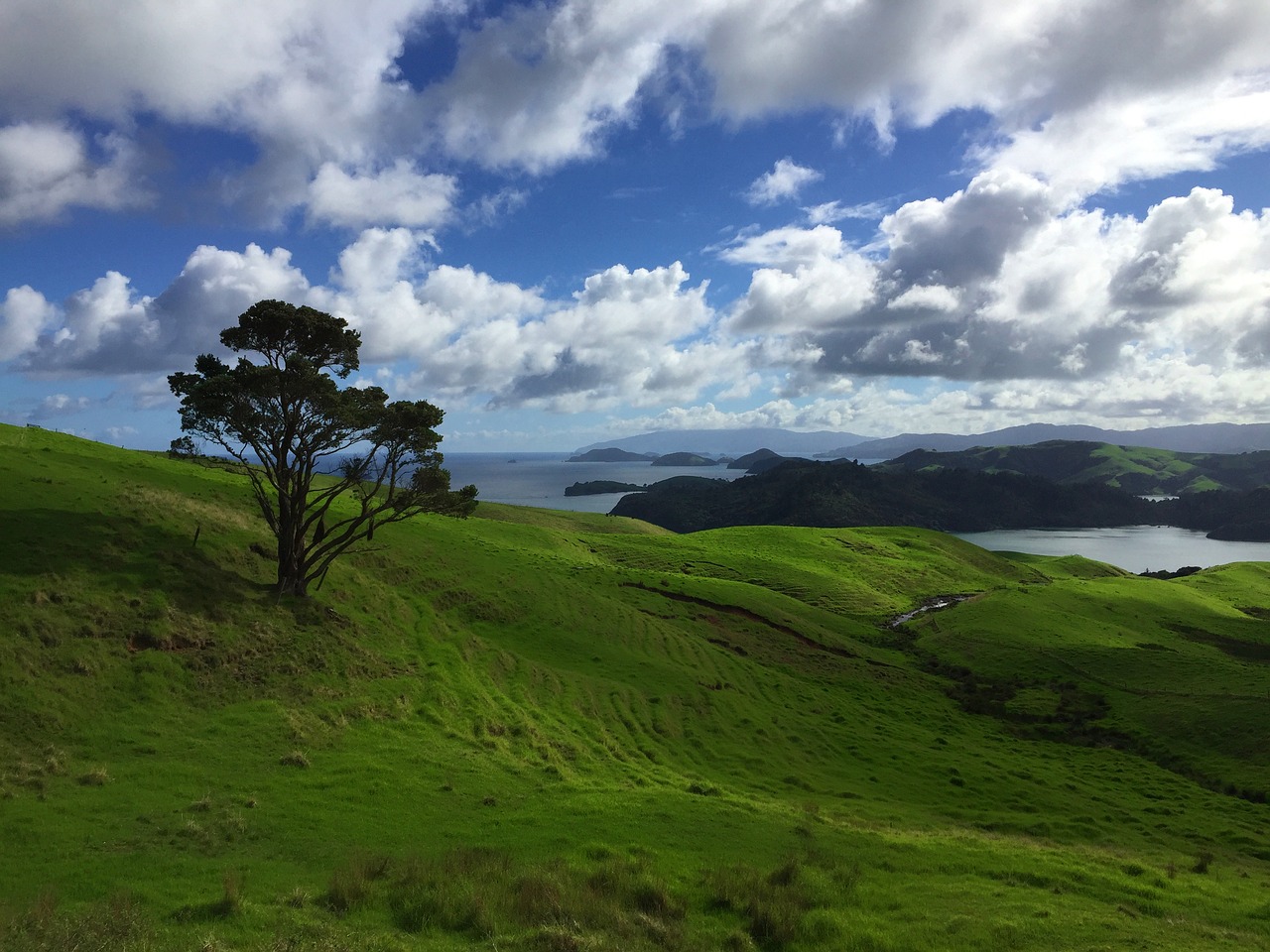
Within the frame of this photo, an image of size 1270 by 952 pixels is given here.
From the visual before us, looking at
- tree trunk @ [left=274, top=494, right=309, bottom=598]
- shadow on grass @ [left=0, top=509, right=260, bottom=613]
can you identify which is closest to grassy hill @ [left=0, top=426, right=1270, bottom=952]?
shadow on grass @ [left=0, top=509, right=260, bottom=613]

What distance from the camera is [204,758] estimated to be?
2016 cm

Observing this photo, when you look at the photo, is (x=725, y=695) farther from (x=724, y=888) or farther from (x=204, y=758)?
(x=204, y=758)

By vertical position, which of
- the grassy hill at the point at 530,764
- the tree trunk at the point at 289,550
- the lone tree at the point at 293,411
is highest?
the lone tree at the point at 293,411

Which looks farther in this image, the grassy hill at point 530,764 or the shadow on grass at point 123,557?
the shadow on grass at point 123,557

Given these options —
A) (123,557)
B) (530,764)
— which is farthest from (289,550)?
(530,764)

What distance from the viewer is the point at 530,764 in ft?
81.9

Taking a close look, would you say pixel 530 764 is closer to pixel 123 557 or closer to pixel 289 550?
pixel 289 550

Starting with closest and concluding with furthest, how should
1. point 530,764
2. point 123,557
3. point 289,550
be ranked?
1. point 530,764
2. point 123,557
3. point 289,550

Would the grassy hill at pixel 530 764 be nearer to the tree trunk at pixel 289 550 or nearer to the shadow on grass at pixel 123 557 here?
the shadow on grass at pixel 123 557

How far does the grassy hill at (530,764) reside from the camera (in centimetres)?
1338

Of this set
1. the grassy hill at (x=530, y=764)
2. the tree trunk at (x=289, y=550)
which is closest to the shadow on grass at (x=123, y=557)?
the grassy hill at (x=530, y=764)

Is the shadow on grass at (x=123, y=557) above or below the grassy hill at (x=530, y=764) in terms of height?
above

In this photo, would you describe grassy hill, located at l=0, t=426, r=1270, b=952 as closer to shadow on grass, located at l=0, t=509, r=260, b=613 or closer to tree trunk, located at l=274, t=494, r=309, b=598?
shadow on grass, located at l=0, t=509, r=260, b=613

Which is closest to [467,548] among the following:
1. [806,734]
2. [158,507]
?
[158,507]
